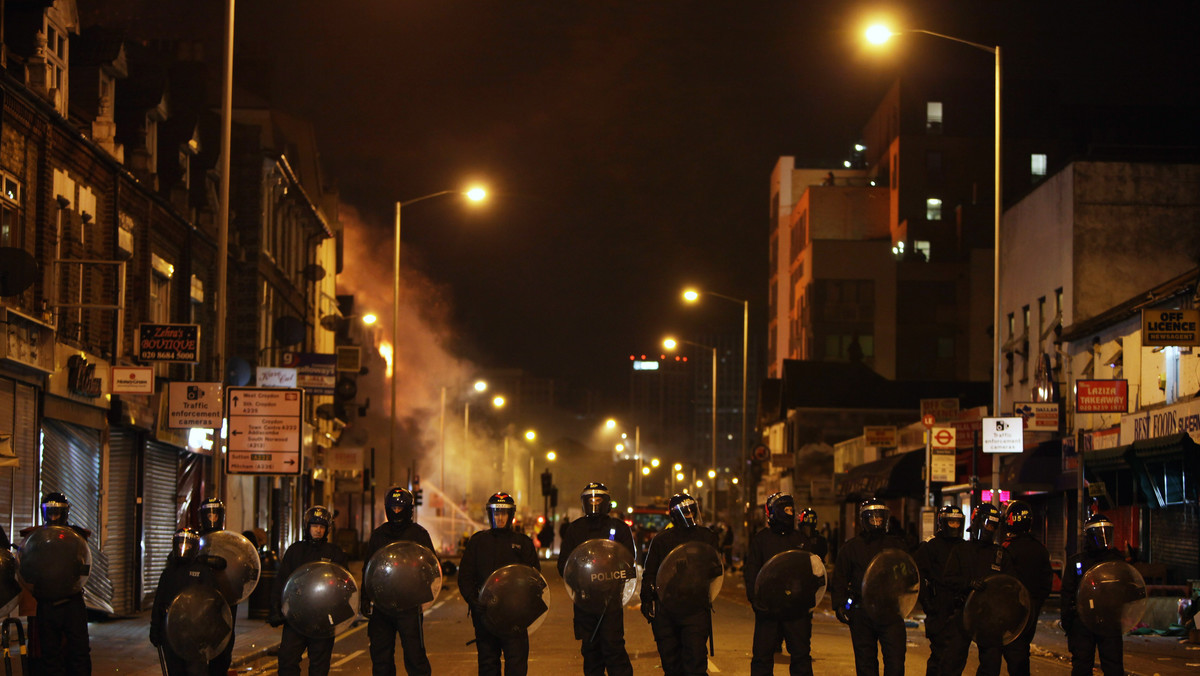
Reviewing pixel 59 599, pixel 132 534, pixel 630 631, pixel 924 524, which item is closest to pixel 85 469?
pixel 132 534

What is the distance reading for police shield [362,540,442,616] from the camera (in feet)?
40.5

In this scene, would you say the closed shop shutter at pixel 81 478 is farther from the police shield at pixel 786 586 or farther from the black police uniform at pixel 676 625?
the police shield at pixel 786 586

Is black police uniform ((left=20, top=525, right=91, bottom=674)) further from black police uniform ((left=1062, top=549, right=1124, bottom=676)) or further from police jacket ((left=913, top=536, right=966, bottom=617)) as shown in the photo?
black police uniform ((left=1062, top=549, right=1124, bottom=676))

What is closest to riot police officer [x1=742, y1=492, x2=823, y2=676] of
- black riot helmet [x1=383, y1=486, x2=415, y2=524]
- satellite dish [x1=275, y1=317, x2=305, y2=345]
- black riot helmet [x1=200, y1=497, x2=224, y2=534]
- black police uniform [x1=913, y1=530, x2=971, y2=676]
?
black police uniform [x1=913, y1=530, x2=971, y2=676]

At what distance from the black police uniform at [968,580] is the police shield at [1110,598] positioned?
768 mm

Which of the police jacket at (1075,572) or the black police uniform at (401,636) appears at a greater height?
the police jacket at (1075,572)

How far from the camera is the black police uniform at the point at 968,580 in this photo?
512 inches

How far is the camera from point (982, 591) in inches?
508

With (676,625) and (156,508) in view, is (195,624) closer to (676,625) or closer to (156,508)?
(676,625)

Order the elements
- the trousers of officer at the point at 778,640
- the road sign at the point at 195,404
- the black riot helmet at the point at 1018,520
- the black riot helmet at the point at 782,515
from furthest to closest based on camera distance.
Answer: the road sign at the point at 195,404
the black riot helmet at the point at 1018,520
the black riot helmet at the point at 782,515
the trousers of officer at the point at 778,640

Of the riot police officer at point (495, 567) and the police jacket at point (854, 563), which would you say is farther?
the police jacket at point (854, 563)

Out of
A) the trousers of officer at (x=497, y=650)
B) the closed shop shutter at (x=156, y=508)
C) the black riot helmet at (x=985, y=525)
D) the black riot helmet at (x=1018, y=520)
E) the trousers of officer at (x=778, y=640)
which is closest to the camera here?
the trousers of officer at (x=497, y=650)

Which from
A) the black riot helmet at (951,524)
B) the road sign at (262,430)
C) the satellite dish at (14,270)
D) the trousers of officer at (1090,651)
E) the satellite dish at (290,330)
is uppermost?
the satellite dish at (290,330)

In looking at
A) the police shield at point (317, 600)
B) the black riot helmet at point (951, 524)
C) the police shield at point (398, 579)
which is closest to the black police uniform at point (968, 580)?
the black riot helmet at point (951, 524)
